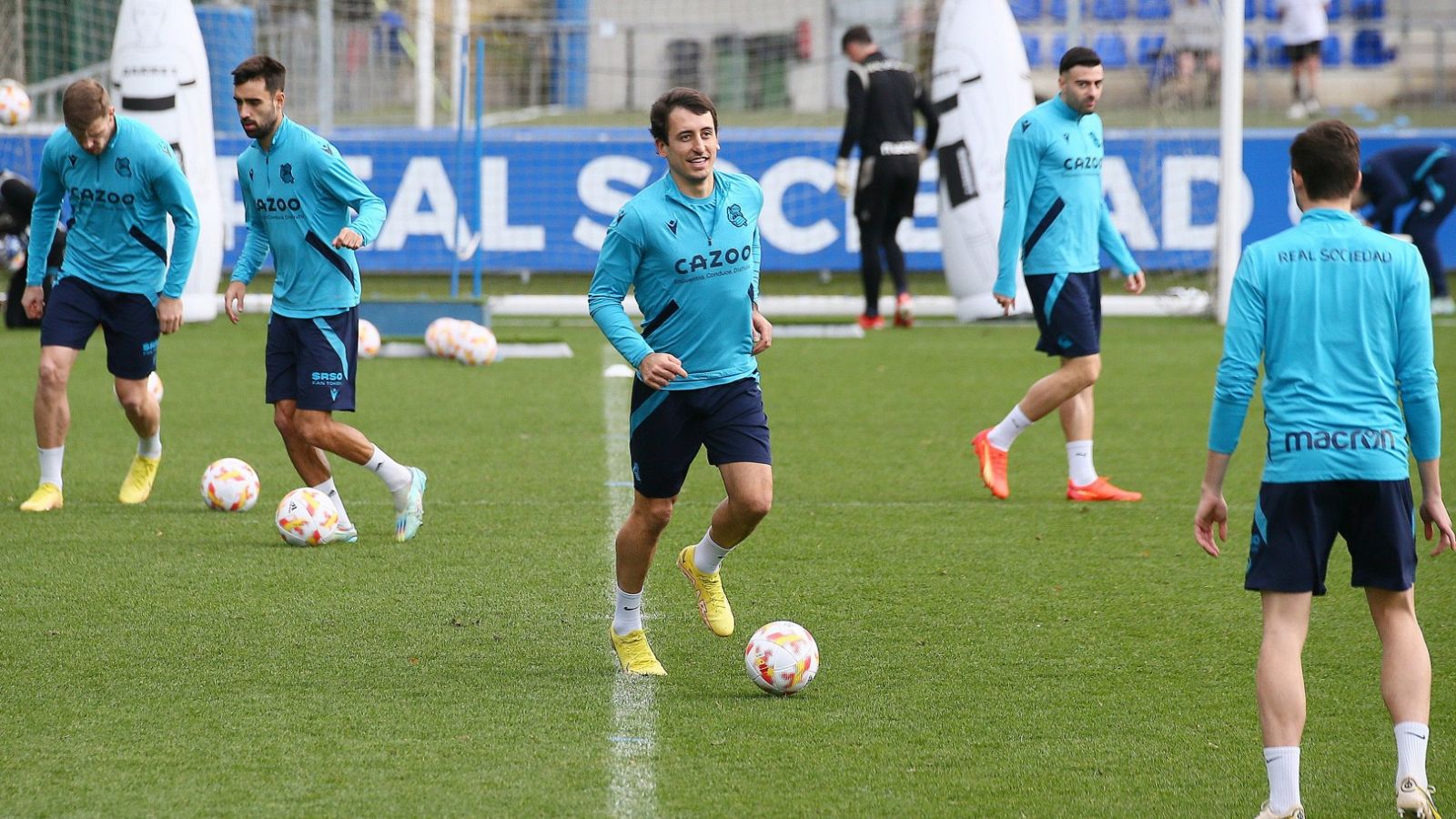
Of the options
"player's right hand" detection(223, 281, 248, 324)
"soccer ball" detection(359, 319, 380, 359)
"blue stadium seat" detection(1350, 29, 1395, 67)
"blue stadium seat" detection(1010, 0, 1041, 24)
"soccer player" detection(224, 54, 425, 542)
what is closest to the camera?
"soccer player" detection(224, 54, 425, 542)

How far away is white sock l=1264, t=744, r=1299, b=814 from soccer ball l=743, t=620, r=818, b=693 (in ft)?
4.89

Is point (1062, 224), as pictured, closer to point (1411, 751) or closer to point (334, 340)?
point (334, 340)

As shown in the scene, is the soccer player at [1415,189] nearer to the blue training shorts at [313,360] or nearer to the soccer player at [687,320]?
the blue training shorts at [313,360]

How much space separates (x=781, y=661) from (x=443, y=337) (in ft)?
27.9

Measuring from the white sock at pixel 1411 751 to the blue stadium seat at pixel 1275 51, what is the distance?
61.4 feet

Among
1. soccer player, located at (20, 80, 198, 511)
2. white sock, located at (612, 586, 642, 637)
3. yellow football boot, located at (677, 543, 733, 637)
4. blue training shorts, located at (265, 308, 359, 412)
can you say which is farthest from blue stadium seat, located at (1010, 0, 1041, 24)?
white sock, located at (612, 586, 642, 637)

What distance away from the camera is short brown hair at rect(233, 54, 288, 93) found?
668 centimetres

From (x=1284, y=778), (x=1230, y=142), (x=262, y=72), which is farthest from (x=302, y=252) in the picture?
(x=1230, y=142)

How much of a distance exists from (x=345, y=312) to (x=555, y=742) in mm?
2881

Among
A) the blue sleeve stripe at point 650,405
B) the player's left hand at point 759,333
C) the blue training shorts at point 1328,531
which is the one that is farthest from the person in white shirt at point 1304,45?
the blue training shorts at point 1328,531

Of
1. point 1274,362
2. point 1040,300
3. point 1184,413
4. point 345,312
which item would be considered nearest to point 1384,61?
point 1184,413

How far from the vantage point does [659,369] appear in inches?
188

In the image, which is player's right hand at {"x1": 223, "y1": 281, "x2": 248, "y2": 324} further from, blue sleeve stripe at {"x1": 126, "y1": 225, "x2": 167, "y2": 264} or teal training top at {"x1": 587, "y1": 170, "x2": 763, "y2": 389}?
teal training top at {"x1": 587, "y1": 170, "x2": 763, "y2": 389}

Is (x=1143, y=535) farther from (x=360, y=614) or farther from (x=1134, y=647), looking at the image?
(x=360, y=614)
